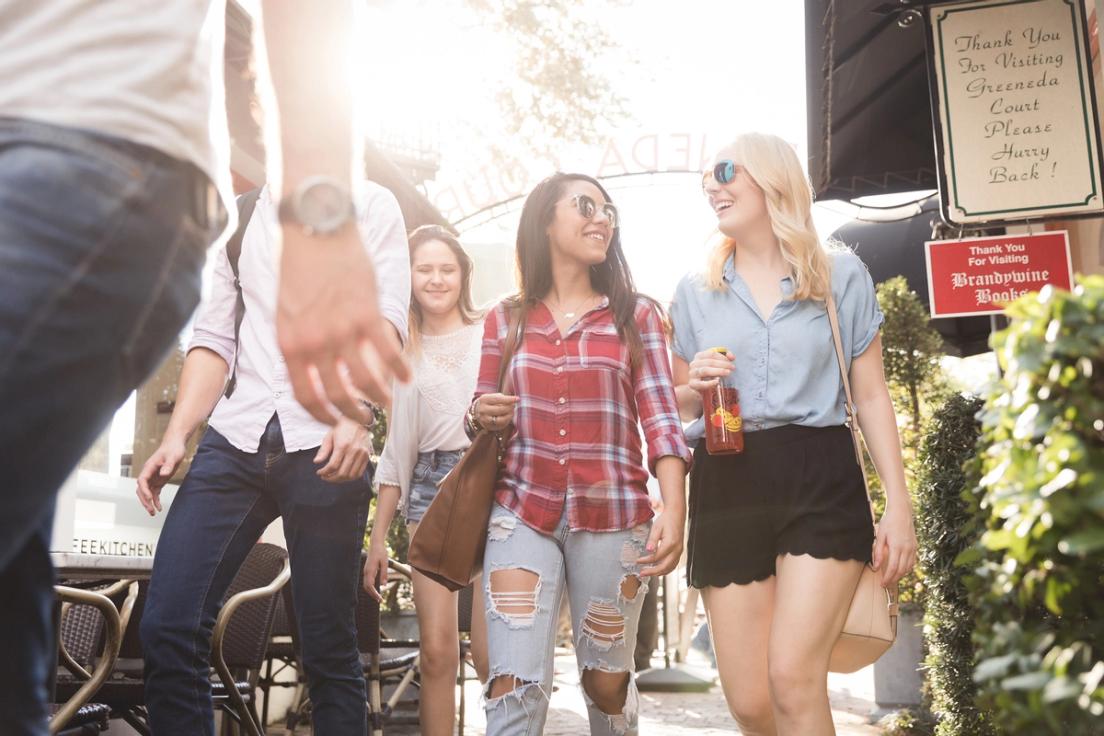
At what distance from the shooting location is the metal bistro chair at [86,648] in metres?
3.38

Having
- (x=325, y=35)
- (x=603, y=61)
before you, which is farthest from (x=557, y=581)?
(x=603, y=61)

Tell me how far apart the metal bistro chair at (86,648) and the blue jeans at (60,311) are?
201 centimetres

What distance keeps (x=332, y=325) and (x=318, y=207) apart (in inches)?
6.6

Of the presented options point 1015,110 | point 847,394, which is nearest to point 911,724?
point 1015,110

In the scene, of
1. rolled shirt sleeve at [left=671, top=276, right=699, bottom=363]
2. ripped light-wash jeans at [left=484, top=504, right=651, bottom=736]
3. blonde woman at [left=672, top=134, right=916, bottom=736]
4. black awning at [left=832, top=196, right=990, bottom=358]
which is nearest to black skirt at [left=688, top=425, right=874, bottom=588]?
blonde woman at [left=672, top=134, right=916, bottom=736]

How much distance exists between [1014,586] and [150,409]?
7.51 meters

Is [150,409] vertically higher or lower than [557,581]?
higher

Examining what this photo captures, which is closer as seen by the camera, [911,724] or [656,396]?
[656,396]

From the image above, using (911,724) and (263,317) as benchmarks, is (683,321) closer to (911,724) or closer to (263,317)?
(263,317)

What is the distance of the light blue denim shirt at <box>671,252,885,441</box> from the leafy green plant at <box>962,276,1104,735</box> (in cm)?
180

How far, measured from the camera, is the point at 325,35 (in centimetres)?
146

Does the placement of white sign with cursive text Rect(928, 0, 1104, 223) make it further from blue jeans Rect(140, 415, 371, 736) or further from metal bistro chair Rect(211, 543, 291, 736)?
blue jeans Rect(140, 415, 371, 736)

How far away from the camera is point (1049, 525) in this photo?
5.01 feet

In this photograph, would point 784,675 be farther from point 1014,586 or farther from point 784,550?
point 1014,586
